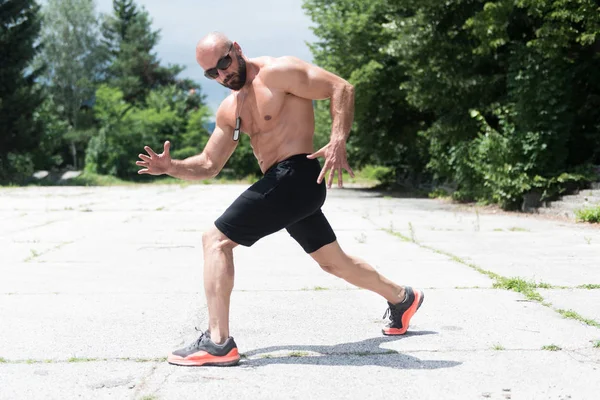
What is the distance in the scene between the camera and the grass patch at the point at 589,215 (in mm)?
11477

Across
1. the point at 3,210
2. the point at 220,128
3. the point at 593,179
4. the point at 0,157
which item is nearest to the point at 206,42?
the point at 220,128

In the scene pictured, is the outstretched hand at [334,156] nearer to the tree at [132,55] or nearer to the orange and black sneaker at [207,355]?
the orange and black sneaker at [207,355]

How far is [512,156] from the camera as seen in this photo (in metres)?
14.5

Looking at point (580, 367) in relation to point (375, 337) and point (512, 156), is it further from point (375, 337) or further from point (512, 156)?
point (512, 156)

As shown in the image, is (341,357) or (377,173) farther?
(377,173)

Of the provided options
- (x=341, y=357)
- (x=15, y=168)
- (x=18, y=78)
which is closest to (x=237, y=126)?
(x=341, y=357)

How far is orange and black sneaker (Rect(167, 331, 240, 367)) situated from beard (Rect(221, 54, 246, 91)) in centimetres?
138

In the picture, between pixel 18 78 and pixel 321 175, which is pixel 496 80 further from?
pixel 18 78

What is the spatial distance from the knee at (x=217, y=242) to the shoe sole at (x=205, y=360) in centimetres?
55

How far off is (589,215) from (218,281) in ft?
31.9

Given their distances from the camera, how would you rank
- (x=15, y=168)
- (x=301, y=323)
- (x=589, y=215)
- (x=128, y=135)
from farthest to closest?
(x=128, y=135), (x=15, y=168), (x=589, y=215), (x=301, y=323)

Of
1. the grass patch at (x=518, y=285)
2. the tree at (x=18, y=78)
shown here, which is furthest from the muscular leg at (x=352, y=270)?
the tree at (x=18, y=78)

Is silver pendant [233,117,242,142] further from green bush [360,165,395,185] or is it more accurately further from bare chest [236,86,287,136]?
green bush [360,165,395,185]

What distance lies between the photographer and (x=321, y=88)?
3.56m
